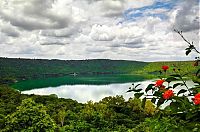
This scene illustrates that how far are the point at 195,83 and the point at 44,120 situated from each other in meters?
19.7

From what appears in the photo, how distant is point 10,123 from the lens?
21391 millimetres

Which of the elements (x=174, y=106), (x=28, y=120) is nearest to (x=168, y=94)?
(x=174, y=106)

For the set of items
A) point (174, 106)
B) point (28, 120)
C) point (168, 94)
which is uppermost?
point (168, 94)

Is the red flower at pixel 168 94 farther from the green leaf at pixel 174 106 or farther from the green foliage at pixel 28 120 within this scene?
the green foliage at pixel 28 120

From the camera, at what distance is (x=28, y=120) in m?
21.6

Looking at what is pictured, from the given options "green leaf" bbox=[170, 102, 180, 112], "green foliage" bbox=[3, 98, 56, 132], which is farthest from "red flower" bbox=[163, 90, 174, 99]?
"green foliage" bbox=[3, 98, 56, 132]

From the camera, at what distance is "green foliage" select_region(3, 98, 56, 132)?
835 inches

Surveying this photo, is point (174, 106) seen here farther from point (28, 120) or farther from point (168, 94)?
point (28, 120)

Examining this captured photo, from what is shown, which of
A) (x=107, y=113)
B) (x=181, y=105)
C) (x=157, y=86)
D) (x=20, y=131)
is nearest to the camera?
(x=181, y=105)

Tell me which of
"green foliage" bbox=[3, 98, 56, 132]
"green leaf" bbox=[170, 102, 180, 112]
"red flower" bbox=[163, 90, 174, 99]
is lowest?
"green foliage" bbox=[3, 98, 56, 132]

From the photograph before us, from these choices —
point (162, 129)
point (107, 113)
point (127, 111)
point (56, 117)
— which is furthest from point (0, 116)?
point (162, 129)

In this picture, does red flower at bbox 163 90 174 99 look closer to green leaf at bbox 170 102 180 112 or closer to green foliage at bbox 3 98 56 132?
green leaf at bbox 170 102 180 112

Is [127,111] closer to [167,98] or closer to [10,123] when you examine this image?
[10,123]

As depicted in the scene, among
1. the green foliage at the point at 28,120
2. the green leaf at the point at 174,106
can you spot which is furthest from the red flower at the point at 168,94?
the green foliage at the point at 28,120
